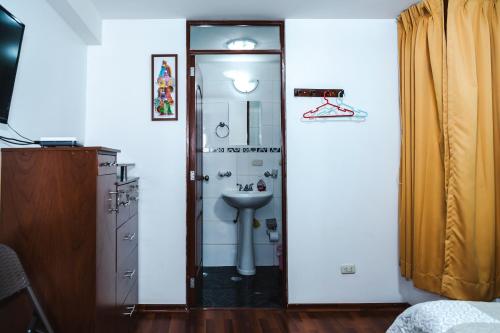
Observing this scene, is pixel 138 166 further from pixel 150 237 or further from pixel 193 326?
pixel 193 326

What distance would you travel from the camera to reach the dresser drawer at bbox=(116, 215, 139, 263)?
180 cm

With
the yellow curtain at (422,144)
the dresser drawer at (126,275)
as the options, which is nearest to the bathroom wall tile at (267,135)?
the yellow curtain at (422,144)

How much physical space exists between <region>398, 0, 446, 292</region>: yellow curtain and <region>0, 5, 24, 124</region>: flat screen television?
254 cm

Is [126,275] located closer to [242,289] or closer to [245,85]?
[242,289]

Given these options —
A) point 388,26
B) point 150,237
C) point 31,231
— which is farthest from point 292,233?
point 388,26

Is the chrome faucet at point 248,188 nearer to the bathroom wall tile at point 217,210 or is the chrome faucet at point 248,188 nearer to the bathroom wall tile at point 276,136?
the bathroom wall tile at point 217,210

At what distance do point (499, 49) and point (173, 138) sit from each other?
242 cm

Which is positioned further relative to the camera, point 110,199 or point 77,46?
point 77,46

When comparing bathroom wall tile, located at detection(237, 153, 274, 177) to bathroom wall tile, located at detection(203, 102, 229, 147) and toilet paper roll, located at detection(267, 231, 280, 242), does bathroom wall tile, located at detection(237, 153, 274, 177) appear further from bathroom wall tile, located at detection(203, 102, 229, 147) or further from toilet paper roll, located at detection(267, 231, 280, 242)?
toilet paper roll, located at detection(267, 231, 280, 242)

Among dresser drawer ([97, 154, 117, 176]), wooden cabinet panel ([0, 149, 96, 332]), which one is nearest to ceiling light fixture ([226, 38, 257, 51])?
dresser drawer ([97, 154, 117, 176])

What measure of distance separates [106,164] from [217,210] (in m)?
1.92

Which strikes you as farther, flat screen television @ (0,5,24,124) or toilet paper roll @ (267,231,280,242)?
toilet paper roll @ (267,231,280,242)

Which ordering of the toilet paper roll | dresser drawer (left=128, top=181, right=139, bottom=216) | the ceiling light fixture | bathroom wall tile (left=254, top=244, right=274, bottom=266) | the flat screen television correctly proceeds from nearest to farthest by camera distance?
1. the flat screen television
2. dresser drawer (left=128, top=181, right=139, bottom=216)
3. the ceiling light fixture
4. the toilet paper roll
5. bathroom wall tile (left=254, top=244, right=274, bottom=266)

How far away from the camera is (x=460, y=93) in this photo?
1908 mm
